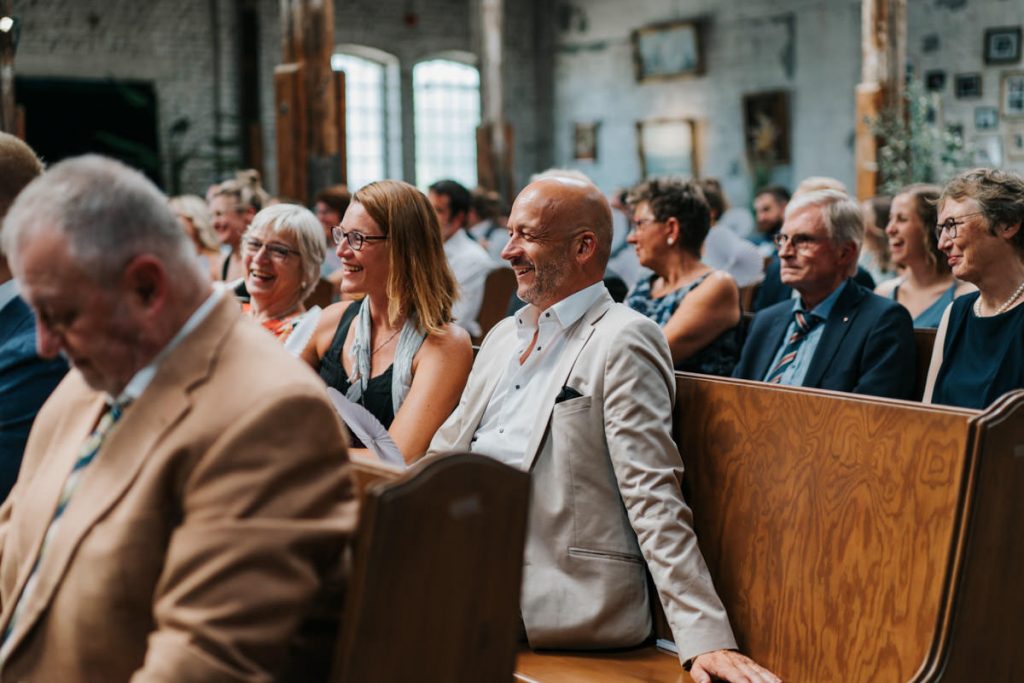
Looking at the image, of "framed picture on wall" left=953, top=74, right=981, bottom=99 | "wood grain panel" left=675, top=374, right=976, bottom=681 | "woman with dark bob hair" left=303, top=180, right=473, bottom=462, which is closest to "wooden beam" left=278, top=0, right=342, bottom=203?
"woman with dark bob hair" left=303, top=180, right=473, bottom=462

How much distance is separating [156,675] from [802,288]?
9.31 feet

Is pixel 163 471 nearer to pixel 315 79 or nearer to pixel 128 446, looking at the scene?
pixel 128 446

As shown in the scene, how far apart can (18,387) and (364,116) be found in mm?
14291

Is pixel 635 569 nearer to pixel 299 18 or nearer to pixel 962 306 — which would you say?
pixel 962 306

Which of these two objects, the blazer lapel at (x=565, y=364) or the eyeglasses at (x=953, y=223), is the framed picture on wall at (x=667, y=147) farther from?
the blazer lapel at (x=565, y=364)

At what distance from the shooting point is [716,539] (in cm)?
271

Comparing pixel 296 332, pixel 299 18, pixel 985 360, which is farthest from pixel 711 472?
pixel 299 18

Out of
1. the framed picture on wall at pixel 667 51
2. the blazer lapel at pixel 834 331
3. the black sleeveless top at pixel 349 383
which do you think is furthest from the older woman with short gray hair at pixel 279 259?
the framed picture on wall at pixel 667 51

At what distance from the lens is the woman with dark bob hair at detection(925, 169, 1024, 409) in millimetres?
3377

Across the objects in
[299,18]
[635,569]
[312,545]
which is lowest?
[635,569]

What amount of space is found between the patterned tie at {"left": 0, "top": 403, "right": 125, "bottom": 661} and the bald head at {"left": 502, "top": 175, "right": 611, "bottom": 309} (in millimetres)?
1316

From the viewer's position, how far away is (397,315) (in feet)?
11.0

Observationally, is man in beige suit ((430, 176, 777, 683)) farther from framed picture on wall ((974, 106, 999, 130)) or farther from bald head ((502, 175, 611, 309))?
framed picture on wall ((974, 106, 999, 130))

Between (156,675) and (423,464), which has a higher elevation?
(423,464)
